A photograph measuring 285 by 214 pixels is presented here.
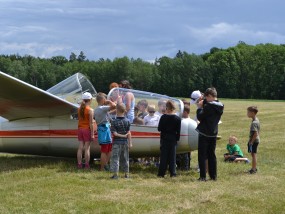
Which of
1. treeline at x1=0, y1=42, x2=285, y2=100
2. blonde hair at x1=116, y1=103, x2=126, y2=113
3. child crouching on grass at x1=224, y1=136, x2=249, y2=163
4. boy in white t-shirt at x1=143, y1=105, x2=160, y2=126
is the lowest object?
child crouching on grass at x1=224, y1=136, x2=249, y2=163

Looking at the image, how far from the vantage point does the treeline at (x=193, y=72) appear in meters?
103

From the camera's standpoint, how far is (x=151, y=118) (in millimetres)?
9250

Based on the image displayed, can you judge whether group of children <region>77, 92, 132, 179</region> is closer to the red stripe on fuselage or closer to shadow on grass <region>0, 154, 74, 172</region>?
the red stripe on fuselage

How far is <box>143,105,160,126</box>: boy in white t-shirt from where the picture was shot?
919 centimetres

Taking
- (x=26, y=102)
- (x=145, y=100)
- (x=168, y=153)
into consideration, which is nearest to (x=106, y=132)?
(x=145, y=100)

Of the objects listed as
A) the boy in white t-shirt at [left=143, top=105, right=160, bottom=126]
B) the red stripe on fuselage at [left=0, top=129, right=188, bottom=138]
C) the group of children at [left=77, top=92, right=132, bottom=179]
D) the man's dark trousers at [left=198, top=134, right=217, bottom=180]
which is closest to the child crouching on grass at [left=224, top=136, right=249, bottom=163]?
the man's dark trousers at [left=198, top=134, right=217, bottom=180]

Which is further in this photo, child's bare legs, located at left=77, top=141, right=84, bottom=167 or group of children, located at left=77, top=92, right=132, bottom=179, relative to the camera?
child's bare legs, located at left=77, top=141, right=84, bottom=167

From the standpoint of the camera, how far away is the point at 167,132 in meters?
8.50

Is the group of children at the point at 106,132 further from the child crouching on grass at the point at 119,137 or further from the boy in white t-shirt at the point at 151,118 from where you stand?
the boy in white t-shirt at the point at 151,118

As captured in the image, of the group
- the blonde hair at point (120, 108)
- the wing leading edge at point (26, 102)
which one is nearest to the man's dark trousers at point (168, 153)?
the blonde hair at point (120, 108)

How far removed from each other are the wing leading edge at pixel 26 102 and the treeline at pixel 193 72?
91620 mm

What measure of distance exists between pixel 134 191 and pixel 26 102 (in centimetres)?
332

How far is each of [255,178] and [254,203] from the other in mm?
2251

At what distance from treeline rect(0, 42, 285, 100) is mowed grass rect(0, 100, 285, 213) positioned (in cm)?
9186
